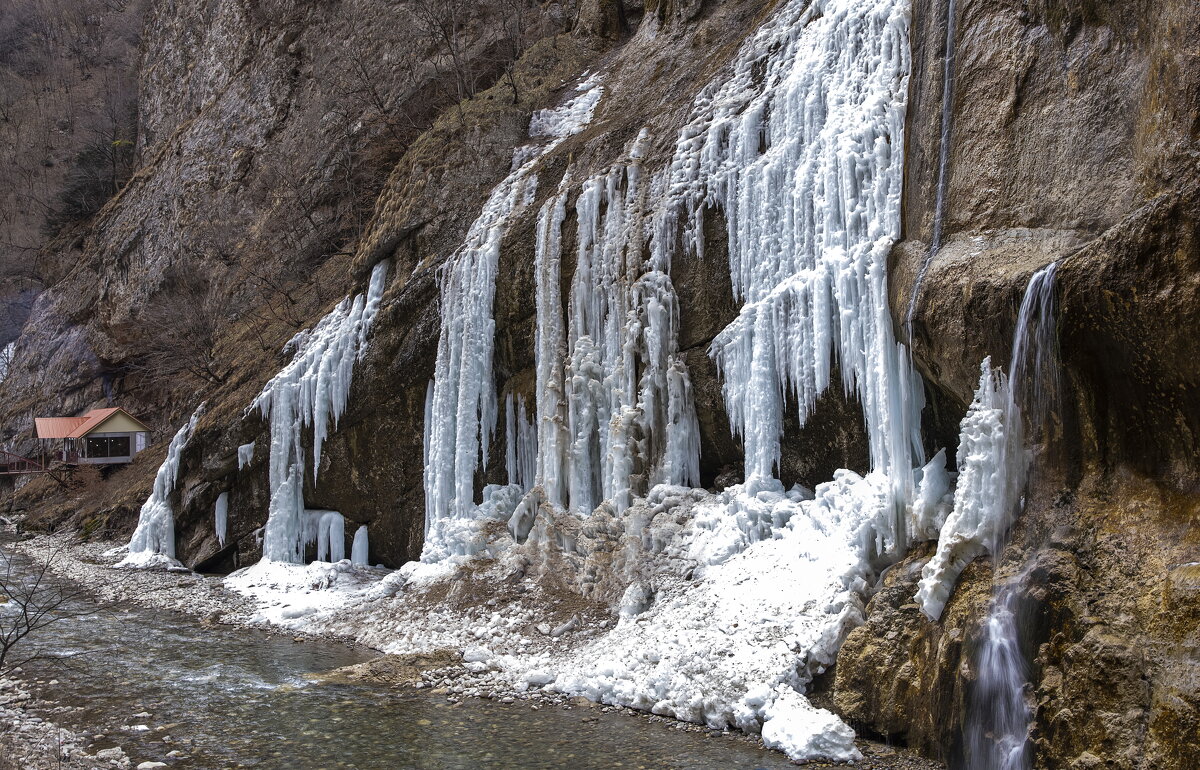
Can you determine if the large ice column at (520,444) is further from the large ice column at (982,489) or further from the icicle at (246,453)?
the large ice column at (982,489)

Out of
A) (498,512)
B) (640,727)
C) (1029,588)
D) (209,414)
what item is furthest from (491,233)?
(1029,588)

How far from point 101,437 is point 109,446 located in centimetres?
42

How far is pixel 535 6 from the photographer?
88.6ft

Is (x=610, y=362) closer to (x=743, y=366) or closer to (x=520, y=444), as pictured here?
(x=743, y=366)

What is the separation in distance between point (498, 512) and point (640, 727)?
6.87m

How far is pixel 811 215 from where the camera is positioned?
12.1 metres

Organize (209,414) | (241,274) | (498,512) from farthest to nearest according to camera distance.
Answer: (241,274)
(209,414)
(498,512)

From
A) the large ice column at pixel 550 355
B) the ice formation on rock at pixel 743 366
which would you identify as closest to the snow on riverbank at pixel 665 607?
the ice formation on rock at pixel 743 366

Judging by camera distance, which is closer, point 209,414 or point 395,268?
point 395,268

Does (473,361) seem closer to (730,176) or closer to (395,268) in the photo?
(395,268)

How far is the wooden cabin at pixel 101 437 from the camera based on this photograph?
3075cm

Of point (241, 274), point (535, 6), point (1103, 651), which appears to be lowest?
point (1103, 651)

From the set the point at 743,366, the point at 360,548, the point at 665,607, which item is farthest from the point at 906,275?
the point at 360,548

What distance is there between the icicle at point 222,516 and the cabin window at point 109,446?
43.2ft
